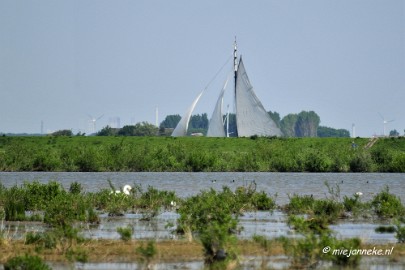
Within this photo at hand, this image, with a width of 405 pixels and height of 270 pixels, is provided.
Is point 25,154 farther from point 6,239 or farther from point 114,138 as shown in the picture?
point 6,239

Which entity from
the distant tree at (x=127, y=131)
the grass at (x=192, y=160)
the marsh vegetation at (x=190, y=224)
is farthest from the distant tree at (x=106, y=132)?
the marsh vegetation at (x=190, y=224)

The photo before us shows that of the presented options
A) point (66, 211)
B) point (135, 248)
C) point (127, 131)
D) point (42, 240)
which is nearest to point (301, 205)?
point (66, 211)

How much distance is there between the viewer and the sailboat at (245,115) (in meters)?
90.2

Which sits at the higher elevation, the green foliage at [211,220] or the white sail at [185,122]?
the white sail at [185,122]

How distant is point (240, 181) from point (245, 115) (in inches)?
1781

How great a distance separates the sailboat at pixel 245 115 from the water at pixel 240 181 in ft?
112

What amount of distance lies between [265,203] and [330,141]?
159 feet

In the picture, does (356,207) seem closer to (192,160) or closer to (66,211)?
(66,211)

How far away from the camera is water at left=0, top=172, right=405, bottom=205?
4052cm

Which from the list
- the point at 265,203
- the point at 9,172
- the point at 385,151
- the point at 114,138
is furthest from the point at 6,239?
the point at 114,138

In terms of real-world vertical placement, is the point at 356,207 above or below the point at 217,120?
below

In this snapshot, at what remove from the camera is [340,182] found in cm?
4684

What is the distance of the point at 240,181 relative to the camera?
46.7 metres

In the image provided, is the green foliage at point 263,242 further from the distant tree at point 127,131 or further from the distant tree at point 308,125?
the distant tree at point 308,125
